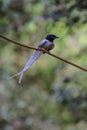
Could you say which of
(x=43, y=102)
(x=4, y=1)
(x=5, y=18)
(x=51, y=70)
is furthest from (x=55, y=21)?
(x=51, y=70)

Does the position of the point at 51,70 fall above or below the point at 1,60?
above

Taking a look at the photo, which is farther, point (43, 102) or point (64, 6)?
point (43, 102)

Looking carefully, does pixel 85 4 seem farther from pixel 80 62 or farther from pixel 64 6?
pixel 80 62

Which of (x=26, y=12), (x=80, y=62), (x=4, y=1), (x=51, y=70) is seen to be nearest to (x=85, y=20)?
(x=80, y=62)

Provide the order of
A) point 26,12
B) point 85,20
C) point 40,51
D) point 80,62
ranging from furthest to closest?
point 26,12
point 80,62
point 85,20
point 40,51

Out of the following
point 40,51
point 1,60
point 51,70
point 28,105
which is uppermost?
point 51,70

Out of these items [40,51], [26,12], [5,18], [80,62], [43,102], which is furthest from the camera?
[43,102]

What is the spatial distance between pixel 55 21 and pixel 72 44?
188 cm

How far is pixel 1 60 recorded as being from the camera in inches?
234

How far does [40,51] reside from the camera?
2.14 meters

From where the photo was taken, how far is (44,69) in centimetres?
718

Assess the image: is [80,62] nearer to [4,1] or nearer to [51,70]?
[4,1]

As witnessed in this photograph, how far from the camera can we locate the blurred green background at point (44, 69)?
13.2 feet

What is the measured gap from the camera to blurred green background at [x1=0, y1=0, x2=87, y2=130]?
4027 millimetres
